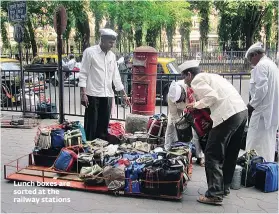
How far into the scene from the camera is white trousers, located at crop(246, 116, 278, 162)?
5.73 m

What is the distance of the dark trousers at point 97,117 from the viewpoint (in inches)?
242

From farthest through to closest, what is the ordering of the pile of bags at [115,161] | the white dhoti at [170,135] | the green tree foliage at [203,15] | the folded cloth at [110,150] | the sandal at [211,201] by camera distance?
the green tree foliage at [203,15]
the white dhoti at [170,135]
the folded cloth at [110,150]
the pile of bags at [115,161]
the sandal at [211,201]

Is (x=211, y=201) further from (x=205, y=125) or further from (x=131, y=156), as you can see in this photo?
(x=131, y=156)

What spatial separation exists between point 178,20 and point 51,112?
74.2 ft

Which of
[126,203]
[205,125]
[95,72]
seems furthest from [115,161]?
[95,72]

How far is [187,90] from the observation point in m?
5.48

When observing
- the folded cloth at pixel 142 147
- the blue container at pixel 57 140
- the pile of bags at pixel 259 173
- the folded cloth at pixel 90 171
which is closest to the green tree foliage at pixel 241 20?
the folded cloth at pixel 142 147

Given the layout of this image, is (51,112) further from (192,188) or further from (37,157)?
(192,188)

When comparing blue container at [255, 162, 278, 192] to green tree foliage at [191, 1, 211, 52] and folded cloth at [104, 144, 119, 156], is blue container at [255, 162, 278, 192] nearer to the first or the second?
folded cloth at [104, 144, 119, 156]

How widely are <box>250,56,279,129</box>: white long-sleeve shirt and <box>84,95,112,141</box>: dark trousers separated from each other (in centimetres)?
237

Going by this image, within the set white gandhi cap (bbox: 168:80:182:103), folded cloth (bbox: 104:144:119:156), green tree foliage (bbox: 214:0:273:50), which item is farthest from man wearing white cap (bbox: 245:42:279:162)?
green tree foliage (bbox: 214:0:273:50)

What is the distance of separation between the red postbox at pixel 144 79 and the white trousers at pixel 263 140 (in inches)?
92.7

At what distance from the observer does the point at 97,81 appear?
6113 millimetres

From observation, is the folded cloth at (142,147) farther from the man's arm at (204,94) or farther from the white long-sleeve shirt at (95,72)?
the man's arm at (204,94)
